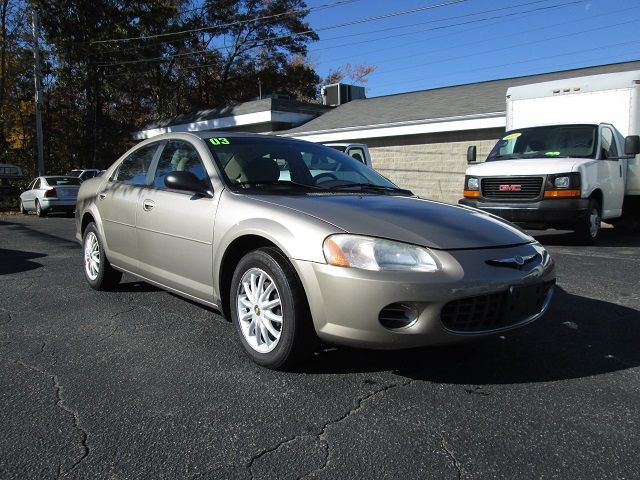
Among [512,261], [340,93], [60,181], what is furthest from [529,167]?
[340,93]

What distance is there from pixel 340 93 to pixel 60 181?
1329cm

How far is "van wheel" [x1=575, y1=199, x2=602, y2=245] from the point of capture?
8.91 m

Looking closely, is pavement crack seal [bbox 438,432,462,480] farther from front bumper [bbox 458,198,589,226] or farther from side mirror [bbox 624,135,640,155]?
side mirror [bbox 624,135,640,155]

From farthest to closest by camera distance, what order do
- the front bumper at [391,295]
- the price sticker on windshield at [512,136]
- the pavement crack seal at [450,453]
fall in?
the price sticker on windshield at [512,136] → the front bumper at [391,295] → the pavement crack seal at [450,453]

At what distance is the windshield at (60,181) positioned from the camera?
57.5 feet

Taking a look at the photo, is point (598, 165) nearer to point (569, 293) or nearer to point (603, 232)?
point (603, 232)

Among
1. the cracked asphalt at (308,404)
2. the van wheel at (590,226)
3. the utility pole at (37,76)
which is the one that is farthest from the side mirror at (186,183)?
the utility pole at (37,76)

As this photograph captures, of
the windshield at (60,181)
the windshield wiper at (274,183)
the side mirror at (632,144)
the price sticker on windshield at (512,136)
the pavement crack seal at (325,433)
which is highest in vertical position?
the price sticker on windshield at (512,136)

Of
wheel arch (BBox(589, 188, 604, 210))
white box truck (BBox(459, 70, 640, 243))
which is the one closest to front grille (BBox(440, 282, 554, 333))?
white box truck (BBox(459, 70, 640, 243))

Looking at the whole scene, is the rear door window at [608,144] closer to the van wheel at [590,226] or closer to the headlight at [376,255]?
the van wheel at [590,226]

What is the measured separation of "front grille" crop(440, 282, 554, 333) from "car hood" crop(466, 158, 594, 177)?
5.90 metres

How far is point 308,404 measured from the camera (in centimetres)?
297

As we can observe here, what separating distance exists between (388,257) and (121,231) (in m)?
2.93

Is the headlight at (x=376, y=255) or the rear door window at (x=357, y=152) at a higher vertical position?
the rear door window at (x=357, y=152)
